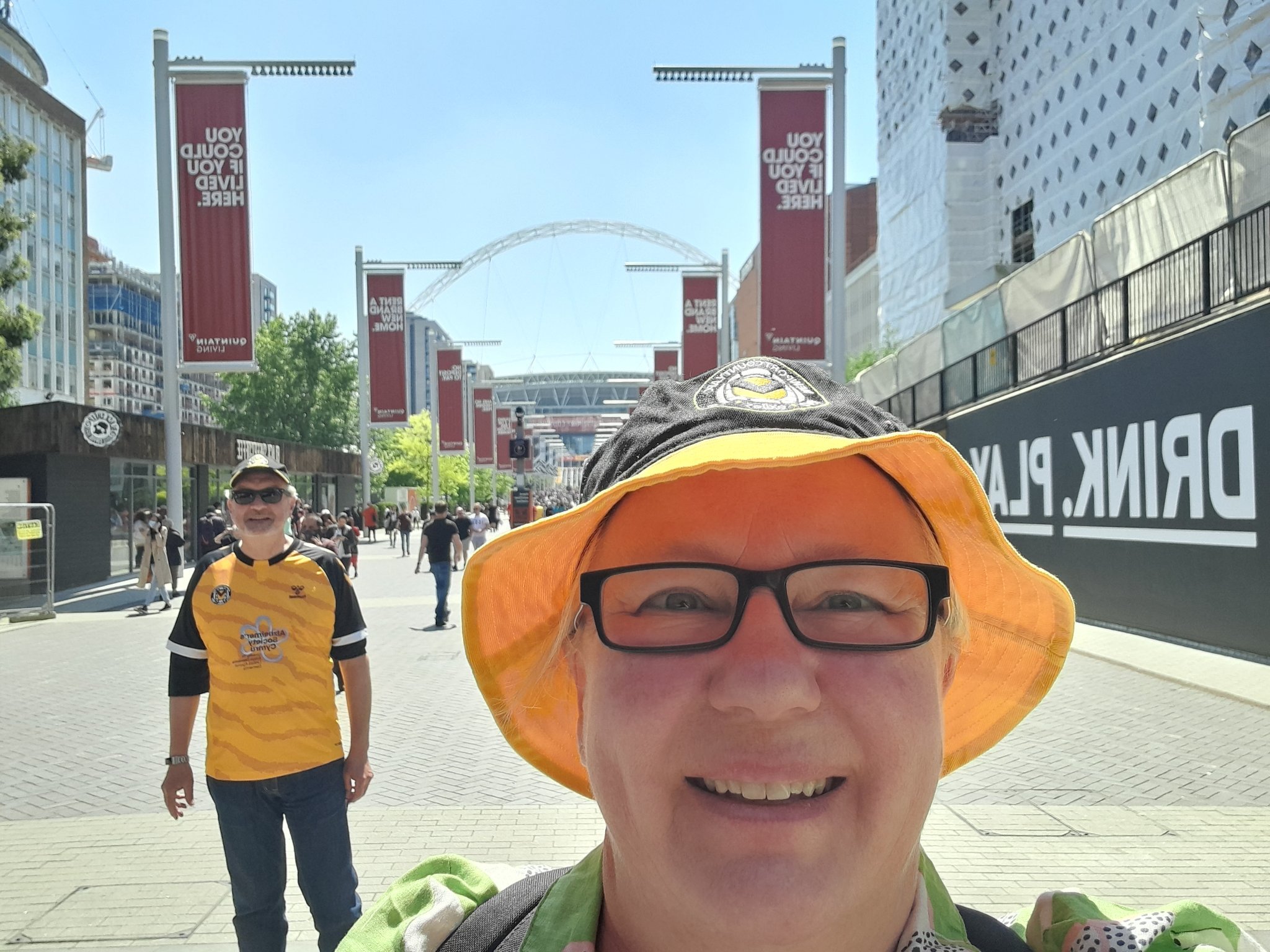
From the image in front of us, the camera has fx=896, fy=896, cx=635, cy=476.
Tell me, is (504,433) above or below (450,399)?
below

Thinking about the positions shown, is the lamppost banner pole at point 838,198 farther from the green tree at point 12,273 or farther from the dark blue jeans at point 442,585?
the green tree at point 12,273

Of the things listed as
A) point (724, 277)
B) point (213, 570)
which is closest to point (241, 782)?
Answer: point (213, 570)

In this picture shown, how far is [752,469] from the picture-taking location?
116 cm

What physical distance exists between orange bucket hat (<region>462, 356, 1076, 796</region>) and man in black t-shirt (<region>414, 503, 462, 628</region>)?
12.2 meters

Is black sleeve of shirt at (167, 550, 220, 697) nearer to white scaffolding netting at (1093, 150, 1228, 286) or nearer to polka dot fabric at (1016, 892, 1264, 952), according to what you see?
polka dot fabric at (1016, 892, 1264, 952)

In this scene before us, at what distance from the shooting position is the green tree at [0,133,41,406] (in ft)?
57.5

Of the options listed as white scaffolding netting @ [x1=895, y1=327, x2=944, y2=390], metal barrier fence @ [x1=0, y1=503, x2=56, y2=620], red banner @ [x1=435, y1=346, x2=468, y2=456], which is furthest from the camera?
red banner @ [x1=435, y1=346, x2=468, y2=456]

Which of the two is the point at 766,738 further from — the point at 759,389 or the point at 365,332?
the point at 365,332

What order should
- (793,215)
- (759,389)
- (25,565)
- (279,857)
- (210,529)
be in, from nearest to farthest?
(759,389)
(279,857)
(793,215)
(25,565)
(210,529)

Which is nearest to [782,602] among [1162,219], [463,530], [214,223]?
[214,223]

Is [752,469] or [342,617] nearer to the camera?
[752,469]

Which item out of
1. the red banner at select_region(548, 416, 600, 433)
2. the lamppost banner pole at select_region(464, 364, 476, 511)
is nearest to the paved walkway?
the lamppost banner pole at select_region(464, 364, 476, 511)

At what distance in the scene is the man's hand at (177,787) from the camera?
3.43 m

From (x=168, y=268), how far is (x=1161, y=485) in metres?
13.4
